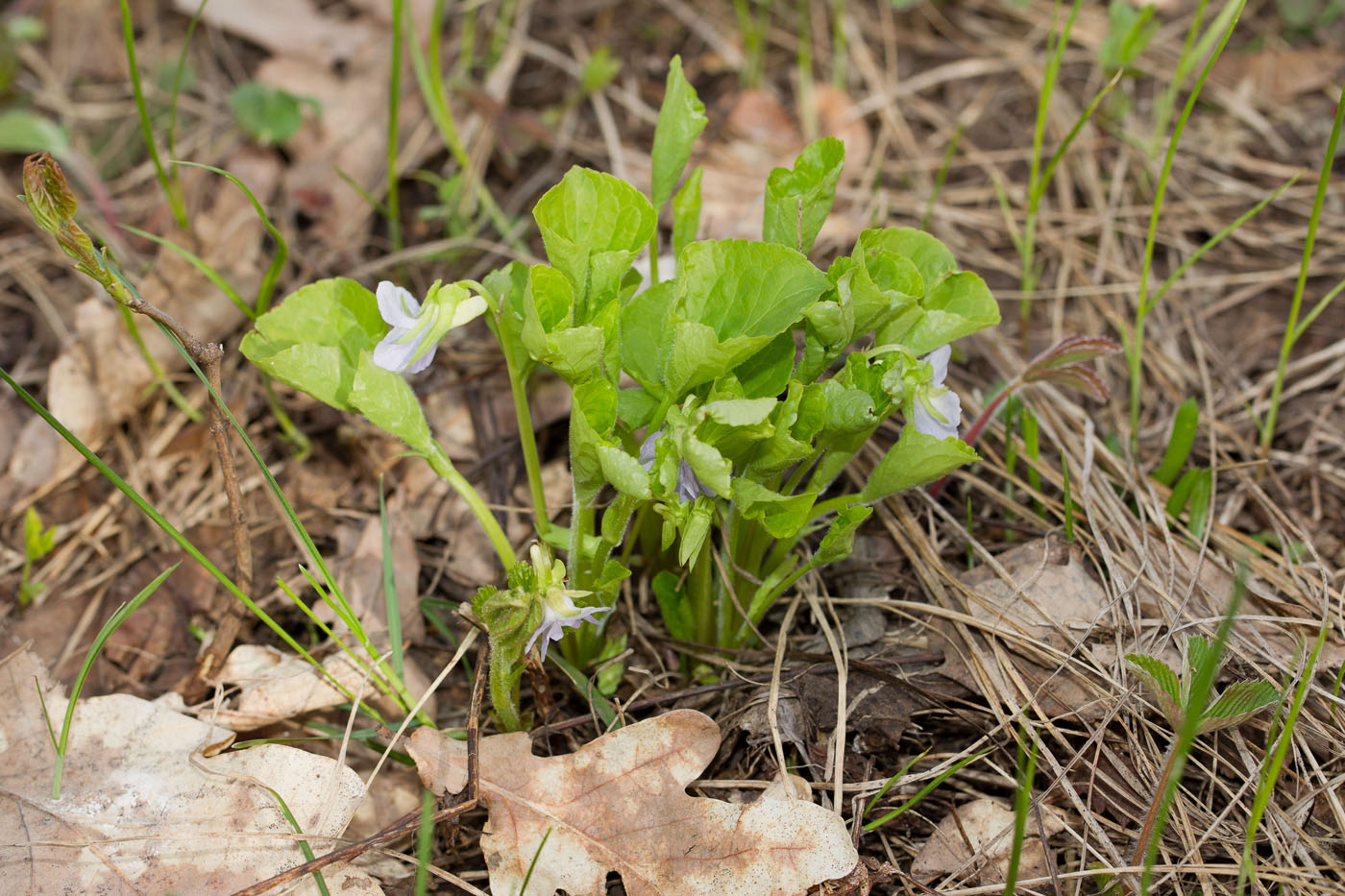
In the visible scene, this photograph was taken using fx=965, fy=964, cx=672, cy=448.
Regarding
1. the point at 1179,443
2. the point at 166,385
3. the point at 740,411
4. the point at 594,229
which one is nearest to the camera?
the point at 740,411

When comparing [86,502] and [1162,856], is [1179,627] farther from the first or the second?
[86,502]

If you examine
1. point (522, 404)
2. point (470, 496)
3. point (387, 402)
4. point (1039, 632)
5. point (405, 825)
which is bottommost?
point (1039, 632)

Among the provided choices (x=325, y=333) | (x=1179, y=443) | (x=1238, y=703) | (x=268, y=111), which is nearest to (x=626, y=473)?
(x=325, y=333)

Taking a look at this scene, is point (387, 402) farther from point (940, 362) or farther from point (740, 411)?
point (940, 362)

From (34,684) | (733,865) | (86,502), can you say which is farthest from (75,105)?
(733,865)

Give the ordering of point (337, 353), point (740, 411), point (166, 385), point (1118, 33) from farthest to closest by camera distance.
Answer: point (1118, 33) < point (166, 385) < point (337, 353) < point (740, 411)

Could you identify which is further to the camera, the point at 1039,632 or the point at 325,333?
the point at 1039,632

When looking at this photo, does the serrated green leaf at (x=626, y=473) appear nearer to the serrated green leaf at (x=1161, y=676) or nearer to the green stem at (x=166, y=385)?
the serrated green leaf at (x=1161, y=676)
